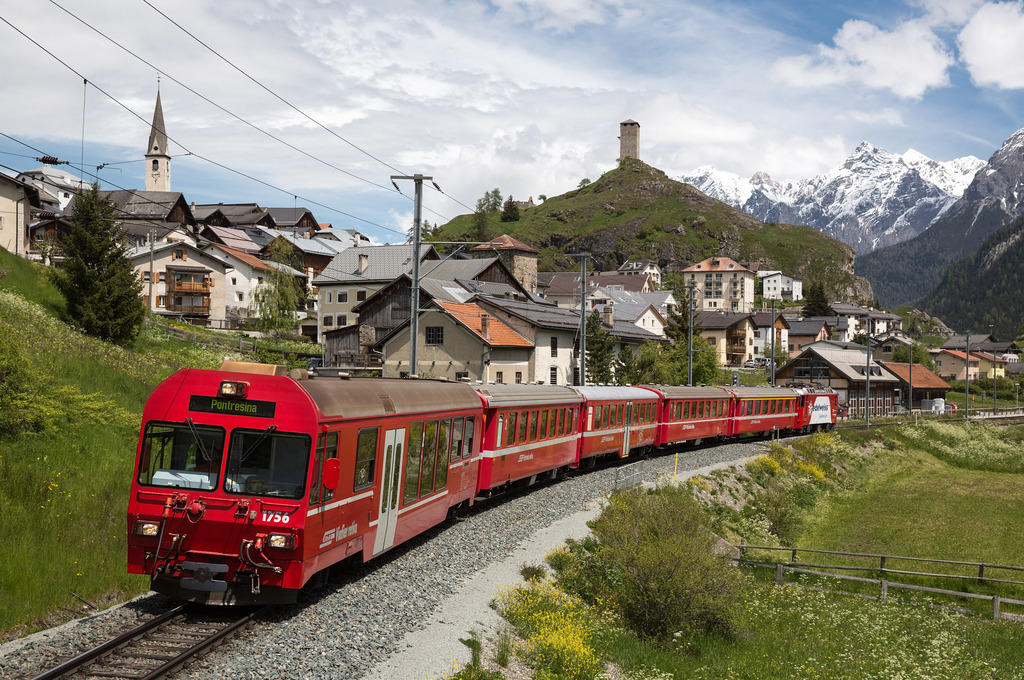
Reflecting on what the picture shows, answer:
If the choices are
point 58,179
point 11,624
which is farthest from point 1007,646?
point 58,179

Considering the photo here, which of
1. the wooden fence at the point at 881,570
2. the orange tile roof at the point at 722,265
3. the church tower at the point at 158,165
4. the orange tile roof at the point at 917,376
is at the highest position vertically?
the church tower at the point at 158,165

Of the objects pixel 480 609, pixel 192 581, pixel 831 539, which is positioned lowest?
pixel 831 539

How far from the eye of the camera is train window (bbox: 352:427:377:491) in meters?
13.7

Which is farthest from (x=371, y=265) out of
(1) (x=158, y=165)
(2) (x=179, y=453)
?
(1) (x=158, y=165)

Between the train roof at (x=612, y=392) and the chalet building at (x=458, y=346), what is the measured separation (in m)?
13.4

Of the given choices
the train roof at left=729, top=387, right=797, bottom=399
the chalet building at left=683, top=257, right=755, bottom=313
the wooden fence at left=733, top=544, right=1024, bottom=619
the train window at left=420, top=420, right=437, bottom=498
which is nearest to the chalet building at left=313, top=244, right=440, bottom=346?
the train roof at left=729, top=387, right=797, bottom=399

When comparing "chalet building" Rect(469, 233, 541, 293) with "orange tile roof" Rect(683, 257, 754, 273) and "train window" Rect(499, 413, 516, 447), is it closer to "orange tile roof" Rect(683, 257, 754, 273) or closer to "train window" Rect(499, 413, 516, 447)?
"train window" Rect(499, 413, 516, 447)

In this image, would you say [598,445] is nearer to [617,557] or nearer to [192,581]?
[617,557]

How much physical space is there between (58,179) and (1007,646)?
150 m

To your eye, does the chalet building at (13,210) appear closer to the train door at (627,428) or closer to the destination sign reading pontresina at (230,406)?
the train door at (627,428)

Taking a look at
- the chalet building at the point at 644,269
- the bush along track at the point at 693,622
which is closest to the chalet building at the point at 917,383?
the bush along track at the point at 693,622

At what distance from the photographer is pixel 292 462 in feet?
39.5

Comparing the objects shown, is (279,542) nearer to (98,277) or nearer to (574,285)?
(98,277)

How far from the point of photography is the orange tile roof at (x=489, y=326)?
48438 mm
